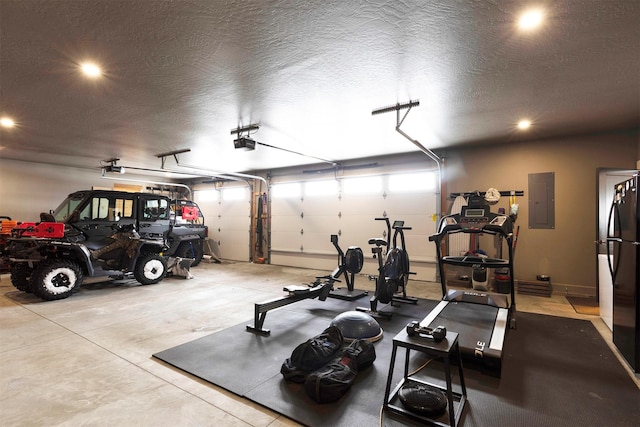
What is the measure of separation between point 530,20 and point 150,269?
6.84 meters

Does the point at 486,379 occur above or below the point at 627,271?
below

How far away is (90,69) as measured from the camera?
310 centimetres

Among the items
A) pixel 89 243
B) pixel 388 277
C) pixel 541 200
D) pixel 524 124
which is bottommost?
pixel 388 277

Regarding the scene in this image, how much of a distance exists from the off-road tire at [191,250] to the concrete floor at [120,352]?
222 cm

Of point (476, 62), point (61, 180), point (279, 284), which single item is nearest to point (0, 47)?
point (476, 62)

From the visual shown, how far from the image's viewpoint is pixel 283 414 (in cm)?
204

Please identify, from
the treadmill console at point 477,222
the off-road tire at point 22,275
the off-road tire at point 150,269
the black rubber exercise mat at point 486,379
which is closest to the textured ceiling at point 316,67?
the treadmill console at point 477,222

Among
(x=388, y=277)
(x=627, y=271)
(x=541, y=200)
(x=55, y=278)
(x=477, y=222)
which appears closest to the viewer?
(x=627, y=271)

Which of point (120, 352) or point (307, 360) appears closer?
point (307, 360)

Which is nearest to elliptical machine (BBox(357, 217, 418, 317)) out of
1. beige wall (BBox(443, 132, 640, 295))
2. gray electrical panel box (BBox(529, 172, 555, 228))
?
beige wall (BBox(443, 132, 640, 295))

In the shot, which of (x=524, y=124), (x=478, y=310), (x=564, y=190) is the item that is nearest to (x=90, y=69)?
(x=478, y=310)

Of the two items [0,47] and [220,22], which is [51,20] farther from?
[220,22]

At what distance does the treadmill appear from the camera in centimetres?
273

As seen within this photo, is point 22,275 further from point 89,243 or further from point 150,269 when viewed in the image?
point 150,269
